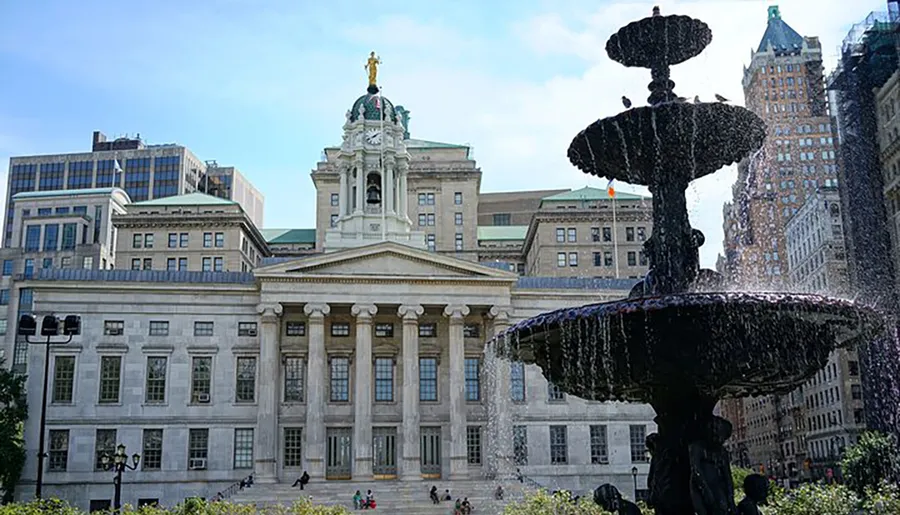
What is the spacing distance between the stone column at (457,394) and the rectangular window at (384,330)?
165 inches

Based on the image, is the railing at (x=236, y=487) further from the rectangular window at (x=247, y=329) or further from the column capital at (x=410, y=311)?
the column capital at (x=410, y=311)

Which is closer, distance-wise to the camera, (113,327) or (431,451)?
(113,327)

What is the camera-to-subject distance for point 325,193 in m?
94.8

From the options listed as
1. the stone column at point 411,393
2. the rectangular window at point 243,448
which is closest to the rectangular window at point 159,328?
the rectangular window at point 243,448

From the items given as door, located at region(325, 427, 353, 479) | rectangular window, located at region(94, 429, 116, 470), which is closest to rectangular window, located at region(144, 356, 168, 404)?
rectangular window, located at region(94, 429, 116, 470)

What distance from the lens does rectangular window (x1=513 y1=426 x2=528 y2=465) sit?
2361 inches

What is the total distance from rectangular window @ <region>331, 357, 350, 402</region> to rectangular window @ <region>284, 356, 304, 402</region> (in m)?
2.06

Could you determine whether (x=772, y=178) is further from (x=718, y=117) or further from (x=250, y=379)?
(x=718, y=117)

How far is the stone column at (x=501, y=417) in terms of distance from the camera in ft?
189

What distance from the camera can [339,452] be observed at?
5925 cm

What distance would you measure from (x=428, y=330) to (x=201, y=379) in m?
14.9

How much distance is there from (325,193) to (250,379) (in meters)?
38.2

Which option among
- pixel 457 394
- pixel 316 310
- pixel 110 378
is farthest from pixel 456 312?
pixel 110 378

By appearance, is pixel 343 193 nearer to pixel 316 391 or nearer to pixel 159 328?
pixel 159 328
